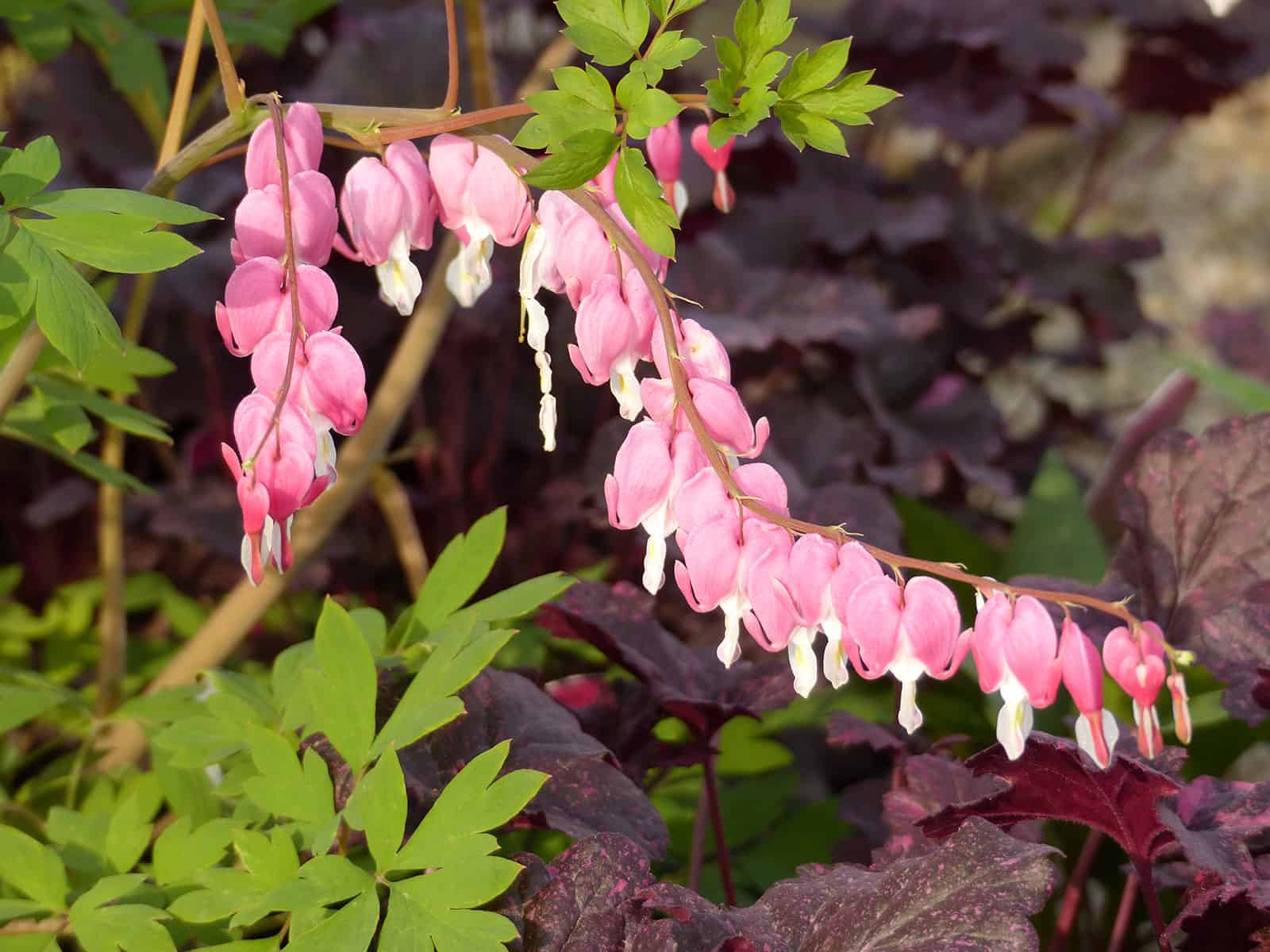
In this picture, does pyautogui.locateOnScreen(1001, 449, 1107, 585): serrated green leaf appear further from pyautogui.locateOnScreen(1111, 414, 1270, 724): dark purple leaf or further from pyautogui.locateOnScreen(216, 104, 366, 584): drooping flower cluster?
pyautogui.locateOnScreen(216, 104, 366, 584): drooping flower cluster

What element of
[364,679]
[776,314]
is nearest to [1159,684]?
[364,679]

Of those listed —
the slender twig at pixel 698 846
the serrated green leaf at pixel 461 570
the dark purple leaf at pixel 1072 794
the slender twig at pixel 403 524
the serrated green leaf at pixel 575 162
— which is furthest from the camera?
the slender twig at pixel 403 524

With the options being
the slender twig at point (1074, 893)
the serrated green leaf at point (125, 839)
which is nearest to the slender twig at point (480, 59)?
the serrated green leaf at point (125, 839)

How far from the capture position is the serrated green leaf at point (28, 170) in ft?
1.80

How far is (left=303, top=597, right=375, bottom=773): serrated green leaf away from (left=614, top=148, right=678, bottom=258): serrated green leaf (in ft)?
0.76

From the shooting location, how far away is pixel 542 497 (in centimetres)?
150

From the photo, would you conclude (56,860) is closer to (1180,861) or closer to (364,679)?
(364,679)

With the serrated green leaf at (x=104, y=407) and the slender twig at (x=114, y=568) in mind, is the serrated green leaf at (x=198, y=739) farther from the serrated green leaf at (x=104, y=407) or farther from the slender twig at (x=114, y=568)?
the slender twig at (x=114, y=568)

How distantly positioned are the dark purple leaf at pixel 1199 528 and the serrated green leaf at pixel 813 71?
0.50 metres

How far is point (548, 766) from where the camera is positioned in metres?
0.68

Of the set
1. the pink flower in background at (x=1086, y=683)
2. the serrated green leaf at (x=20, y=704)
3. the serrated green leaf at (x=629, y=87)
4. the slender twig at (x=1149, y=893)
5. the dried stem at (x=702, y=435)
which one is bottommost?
the serrated green leaf at (x=20, y=704)

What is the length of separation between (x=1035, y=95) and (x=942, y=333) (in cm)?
42

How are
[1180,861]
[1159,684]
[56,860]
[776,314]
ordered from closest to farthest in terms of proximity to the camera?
[1159,684] < [56,860] < [1180,861] < [776,314]

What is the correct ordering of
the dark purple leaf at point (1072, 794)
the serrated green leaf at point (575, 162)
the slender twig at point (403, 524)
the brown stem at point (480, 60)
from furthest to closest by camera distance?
the slender twig at point (403, 524)
the brown stem at point (480, 60)
the dark purple leaf at point (1072, 794)
the serrated green leaf at point (575, 162)
